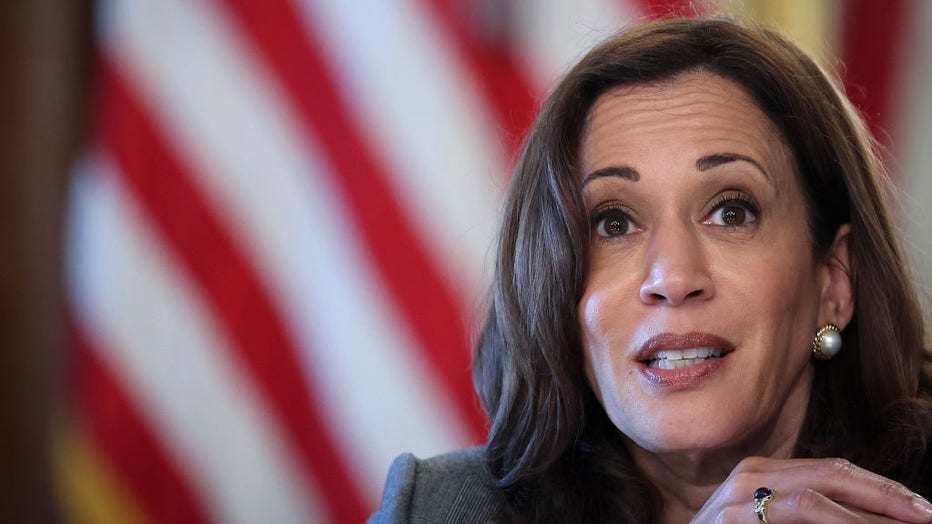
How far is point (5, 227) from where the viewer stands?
245cm

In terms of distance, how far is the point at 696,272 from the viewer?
4.40 ft

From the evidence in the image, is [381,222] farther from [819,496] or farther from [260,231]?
[819,496]

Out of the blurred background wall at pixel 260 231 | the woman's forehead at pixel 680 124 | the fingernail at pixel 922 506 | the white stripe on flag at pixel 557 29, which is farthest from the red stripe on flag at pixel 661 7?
the fingernail at pixel 922 506

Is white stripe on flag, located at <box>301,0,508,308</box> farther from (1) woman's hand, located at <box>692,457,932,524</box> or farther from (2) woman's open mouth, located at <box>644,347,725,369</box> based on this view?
(1) woman's hand, located at <box>692,457,932,524</box>

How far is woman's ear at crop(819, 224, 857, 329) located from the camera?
4.91 ft

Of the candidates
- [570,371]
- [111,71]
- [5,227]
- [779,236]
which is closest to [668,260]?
[779,236]

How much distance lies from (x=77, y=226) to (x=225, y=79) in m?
0.48

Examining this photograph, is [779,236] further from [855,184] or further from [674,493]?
[674,493]

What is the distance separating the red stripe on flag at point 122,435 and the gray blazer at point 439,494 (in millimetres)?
889

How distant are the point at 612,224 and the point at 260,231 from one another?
112 centimetres

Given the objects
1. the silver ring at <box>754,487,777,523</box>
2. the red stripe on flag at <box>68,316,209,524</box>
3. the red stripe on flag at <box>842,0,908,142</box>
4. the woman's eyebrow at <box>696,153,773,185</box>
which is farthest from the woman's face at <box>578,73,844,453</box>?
the red stripe on flag at <box>68,316,209,524</box>

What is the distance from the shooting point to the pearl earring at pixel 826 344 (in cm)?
146

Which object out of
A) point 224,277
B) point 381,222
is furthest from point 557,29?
point 224,277

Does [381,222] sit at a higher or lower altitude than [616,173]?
higher
